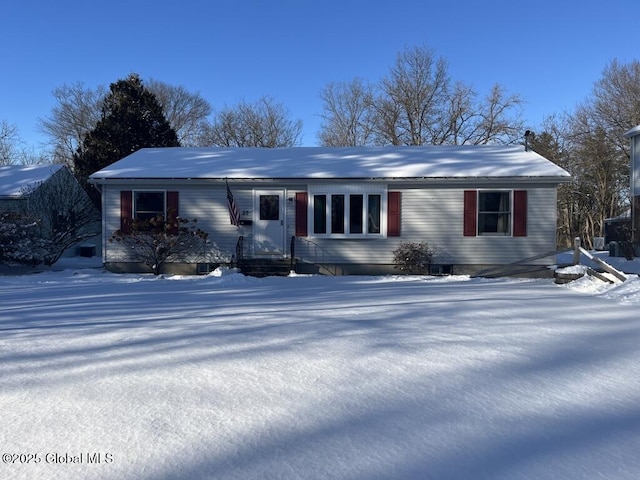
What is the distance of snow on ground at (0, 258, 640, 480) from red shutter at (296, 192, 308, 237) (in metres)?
6.48

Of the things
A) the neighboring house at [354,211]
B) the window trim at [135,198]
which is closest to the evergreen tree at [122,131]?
the window trim at [135,198]

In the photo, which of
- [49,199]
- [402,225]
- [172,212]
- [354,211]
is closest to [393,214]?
[402,225]

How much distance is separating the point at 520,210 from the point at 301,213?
20.6 feet

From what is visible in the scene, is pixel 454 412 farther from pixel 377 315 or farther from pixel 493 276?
pixel 493 276

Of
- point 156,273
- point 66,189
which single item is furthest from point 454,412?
point 66,189

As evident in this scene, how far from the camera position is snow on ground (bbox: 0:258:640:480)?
261cm

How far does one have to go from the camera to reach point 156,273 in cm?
1338

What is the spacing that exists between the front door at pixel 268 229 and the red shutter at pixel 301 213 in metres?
0.45

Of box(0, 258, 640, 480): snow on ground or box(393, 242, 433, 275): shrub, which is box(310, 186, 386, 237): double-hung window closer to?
box(393, 242, 433, 275): shrub

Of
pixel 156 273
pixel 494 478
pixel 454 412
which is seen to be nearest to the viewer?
pixel 494 478

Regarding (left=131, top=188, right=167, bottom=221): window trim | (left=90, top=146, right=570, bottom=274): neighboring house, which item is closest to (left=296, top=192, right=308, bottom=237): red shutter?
(left=90, top=146, right=570, bottom=274): neighboring house

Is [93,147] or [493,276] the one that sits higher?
[93,147]

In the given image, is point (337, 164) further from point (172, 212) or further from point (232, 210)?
point (172, 212)

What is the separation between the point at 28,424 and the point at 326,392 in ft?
6.66
